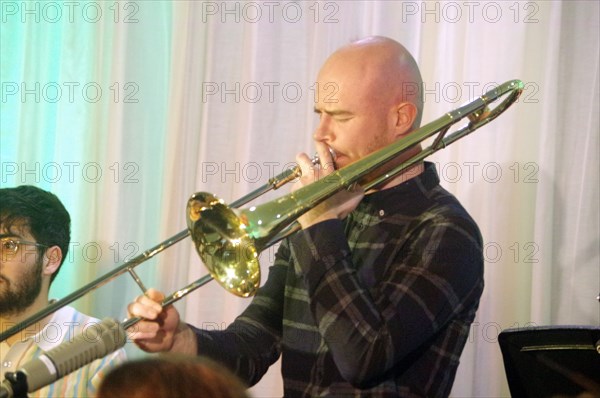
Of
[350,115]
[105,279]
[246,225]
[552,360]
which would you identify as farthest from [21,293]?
[552,360]

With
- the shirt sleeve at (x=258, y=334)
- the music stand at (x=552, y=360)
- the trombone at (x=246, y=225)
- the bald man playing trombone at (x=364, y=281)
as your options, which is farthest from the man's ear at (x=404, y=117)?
the music stand at (x=552, y=360)

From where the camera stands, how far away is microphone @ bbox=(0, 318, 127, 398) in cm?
103

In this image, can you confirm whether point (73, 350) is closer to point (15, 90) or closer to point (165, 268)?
point (165, 268)

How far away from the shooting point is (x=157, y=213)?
240 cm

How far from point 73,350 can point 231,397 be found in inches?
15.4

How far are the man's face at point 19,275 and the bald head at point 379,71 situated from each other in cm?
83

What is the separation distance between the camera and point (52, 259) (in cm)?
212

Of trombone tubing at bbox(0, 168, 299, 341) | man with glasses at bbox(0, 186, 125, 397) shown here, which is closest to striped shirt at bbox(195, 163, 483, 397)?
trombone tubing at bbox(0, 168, 299, 341)

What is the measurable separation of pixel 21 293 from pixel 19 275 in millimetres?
42

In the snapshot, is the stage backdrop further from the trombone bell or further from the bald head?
the trombone bell

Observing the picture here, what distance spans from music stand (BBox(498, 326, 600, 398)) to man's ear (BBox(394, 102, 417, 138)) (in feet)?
1.47

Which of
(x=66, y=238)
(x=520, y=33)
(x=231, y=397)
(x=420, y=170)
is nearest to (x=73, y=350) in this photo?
(x=231, y=397)

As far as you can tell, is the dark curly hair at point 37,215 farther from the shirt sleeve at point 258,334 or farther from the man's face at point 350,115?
the man's face at point 350,115

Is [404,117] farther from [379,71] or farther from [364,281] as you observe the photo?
[364,281]
